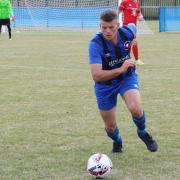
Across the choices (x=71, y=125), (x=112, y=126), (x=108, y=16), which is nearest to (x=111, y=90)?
(x=112, y=126)

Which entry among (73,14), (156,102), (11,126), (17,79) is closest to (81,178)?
(11,126)

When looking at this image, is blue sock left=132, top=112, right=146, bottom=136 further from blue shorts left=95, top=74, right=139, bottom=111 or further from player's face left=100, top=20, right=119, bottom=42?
player's face left=100, top=20, right=119, bottom=42

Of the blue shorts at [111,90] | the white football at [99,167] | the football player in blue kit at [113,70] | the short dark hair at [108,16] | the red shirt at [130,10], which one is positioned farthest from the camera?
the red shirt at [130,10]

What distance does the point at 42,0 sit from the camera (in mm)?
38250

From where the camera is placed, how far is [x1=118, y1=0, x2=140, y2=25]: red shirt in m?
16.8

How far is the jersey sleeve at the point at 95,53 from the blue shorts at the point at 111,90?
1.11 feet

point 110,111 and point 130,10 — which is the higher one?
point 110,111

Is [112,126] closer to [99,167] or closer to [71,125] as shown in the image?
[99,167]

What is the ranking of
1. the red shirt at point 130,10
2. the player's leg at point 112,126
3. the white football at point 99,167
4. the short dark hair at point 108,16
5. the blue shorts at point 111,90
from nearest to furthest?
the white football at point 99,167
the short dark hair at point 108,16
the blue shorts at point 111,90
the player's leg at point 112,126
the red shirt at point 130,10

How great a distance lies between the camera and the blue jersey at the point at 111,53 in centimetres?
608

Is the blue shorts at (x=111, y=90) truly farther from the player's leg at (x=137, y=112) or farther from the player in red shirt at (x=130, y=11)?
the player in red shirt at (x=130, y=11)

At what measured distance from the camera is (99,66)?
6035 millimetres

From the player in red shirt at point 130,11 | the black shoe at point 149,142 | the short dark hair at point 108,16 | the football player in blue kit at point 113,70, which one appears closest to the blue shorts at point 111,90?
the football player in blue kit at point 113,70

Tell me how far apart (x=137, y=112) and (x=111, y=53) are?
0.71 meters
